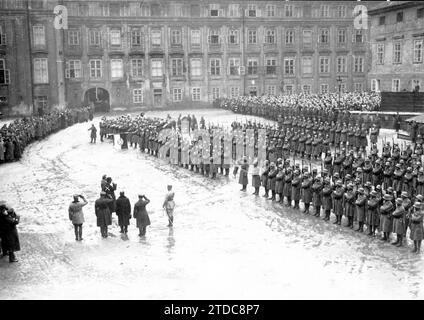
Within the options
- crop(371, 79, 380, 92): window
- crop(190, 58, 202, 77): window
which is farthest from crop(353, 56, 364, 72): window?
crop(190, 58, 202, 77): window

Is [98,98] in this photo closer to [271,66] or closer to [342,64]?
[271,66]

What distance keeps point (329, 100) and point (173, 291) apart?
30.2 metres

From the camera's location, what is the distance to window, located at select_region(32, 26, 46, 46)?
47062 millimetres

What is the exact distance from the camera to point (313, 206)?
1756 cm

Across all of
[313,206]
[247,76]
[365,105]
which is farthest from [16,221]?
[247,76]

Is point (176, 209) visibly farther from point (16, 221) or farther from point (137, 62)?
point (137, 62)

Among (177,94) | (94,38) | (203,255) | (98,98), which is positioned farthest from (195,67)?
(203,255)

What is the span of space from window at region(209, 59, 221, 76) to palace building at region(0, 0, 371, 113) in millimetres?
100

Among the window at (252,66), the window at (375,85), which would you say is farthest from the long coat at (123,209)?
the window at (252,66)

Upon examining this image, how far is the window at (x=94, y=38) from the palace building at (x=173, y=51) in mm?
92

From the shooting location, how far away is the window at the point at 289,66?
55875 mm

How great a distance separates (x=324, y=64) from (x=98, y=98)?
23.5 metres

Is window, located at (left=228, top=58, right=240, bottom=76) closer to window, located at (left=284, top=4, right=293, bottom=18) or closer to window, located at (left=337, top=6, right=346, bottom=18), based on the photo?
window, located at (left=284, top=4, right=293, bottom=18)

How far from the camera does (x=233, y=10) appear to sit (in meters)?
53.7
